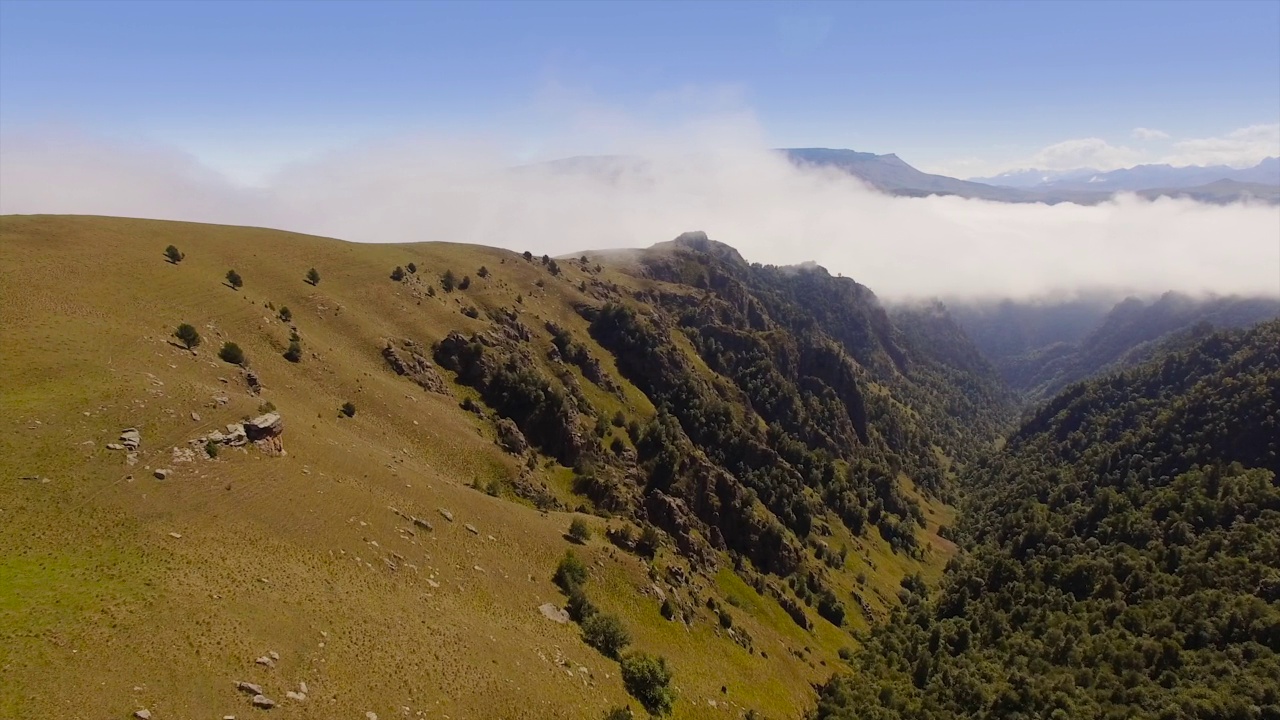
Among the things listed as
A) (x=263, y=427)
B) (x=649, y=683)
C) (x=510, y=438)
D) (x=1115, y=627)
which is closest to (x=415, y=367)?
(x=510, y=438)

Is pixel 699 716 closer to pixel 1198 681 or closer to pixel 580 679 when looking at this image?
pixel 580 679

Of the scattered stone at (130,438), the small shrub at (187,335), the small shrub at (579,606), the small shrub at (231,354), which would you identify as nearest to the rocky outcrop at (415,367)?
the small shrub at (231,354)

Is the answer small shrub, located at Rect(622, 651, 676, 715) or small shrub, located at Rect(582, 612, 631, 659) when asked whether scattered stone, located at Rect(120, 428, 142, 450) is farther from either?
small shrub, located at Rect(622, 651, 676, 715)

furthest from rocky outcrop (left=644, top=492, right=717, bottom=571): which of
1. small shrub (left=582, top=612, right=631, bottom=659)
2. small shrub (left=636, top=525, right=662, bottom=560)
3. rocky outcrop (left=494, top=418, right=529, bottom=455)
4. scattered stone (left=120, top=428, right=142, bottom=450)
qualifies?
scattered stone (left=120, top=428, right=142, bottom=450)

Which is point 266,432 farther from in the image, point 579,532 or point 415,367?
point 415,367

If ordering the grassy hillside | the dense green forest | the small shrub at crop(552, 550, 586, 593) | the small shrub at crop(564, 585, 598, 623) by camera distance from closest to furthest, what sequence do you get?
the grassy hillside → the small shrub at crop(564, 585, 598, 623) → the small shrub at crop(552, 550, 586, 593) → the dense green forest

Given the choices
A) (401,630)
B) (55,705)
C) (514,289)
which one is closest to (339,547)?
(401,630)
